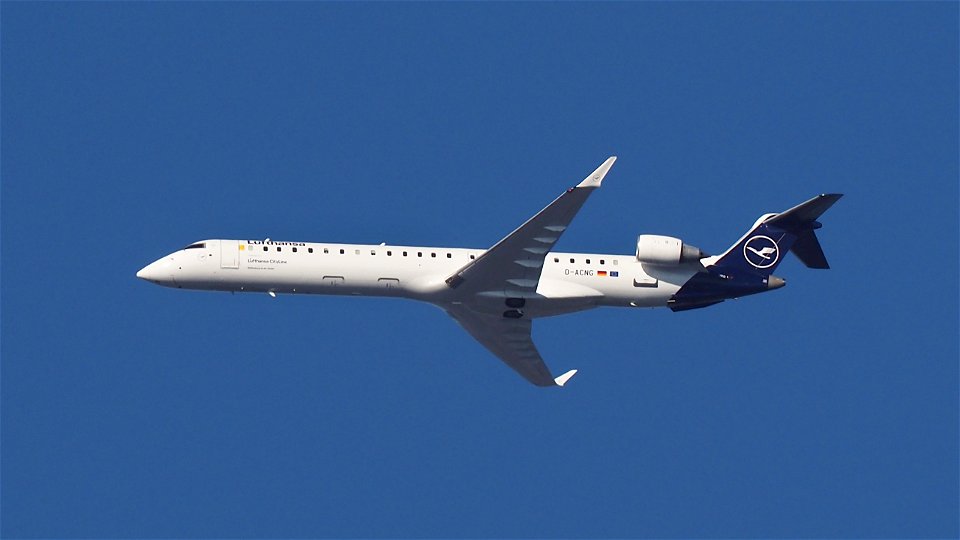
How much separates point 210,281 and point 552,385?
1379cm

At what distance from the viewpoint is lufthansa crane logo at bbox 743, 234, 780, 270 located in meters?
54.4

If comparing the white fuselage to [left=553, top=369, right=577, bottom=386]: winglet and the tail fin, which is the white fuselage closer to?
the tail fin

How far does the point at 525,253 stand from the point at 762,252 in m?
8.90

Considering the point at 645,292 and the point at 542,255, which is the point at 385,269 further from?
the point at 645,292

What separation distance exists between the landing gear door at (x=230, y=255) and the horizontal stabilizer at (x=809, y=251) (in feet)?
63.8

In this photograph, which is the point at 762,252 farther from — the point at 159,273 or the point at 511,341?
the point at 159,273

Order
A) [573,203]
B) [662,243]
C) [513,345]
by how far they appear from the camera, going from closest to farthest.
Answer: [573,203] → [662,243] → [513,345]

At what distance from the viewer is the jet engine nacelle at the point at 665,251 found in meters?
53.1

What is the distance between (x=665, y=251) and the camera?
2090 inches

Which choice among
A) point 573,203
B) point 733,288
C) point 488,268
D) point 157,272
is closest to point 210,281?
point 157,272

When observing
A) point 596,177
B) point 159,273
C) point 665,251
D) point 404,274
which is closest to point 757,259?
point 665,251

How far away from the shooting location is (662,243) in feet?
175

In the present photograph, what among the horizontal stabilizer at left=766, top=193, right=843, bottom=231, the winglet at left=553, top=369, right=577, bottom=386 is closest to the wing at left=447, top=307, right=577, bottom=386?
the winglet at left=553, top=369, right=577, bottom=386

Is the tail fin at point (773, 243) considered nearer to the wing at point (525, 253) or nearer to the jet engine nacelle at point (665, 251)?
the jet engine nacelle at point (665, 251)
